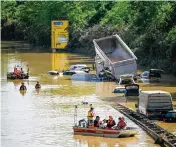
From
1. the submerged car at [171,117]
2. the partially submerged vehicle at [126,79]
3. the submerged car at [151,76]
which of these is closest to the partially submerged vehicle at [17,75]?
the submerged car at [151,76]

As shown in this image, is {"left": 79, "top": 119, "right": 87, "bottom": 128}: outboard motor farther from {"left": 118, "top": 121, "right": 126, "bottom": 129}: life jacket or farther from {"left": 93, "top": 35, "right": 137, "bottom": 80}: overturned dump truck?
{"left": 93, "top": 35, "right": 137, "bottom": 80}: overturned dump truck

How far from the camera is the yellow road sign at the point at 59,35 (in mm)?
102500

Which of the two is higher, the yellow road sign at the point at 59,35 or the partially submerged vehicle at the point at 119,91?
the yellow road sign at the point at 59,35

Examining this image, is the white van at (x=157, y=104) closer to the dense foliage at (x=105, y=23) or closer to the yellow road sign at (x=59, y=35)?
the dense foliage at (x=105, y=23)

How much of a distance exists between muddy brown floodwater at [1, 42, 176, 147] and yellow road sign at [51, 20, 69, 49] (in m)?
29.5

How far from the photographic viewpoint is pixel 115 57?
6419cm

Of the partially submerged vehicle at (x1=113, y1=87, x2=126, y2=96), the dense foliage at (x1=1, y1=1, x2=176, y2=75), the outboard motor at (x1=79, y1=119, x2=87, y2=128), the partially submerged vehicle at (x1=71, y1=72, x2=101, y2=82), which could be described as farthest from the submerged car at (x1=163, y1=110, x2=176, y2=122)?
the dense foliage at (x1=1, y1=1, x2=176, y2=75)

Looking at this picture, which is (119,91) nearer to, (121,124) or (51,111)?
(51,111)

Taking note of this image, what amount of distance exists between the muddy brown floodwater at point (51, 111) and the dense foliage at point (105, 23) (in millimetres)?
10983

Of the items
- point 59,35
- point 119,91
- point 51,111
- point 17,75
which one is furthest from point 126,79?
point 59,35

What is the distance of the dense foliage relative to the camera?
67.9m

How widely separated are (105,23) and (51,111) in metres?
54.2

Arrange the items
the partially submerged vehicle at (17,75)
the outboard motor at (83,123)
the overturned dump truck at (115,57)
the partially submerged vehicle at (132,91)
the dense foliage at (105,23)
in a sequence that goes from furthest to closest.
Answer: the dense foliage at (105,23) < the partially submerged vehicle at (17,75) < the overturned dump truck at (115,57) < the partially submerged vehicle at (132,91) < the outboard motor at (83,123)

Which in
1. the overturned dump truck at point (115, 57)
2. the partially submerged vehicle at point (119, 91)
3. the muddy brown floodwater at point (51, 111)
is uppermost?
the overturned dump truck at point (115, 57)
